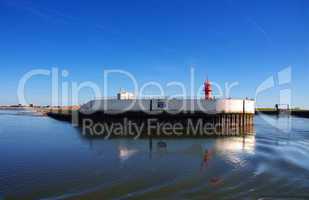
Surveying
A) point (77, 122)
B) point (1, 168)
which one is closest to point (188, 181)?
point (1, 168)

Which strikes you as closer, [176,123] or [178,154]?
[178,154]

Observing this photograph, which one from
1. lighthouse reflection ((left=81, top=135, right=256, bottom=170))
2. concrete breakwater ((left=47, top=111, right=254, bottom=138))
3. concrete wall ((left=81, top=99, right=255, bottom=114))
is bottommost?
lighthouse reflection ((left=81, top=135, right=256, bottom=170))

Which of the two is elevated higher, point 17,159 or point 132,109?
point 132,109

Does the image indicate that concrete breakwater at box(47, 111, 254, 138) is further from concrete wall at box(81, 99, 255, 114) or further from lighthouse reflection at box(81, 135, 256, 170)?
lighthouse reflection at box(81, 135, 256, 170)

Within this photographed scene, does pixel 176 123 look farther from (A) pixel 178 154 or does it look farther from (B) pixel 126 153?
(B) pixel 126 153

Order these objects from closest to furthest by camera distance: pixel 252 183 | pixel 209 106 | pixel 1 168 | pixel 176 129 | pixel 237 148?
pixel 252 183 < pixel 1 168 < pixel 237 148 < pixel 176 129 < pixel 209 106

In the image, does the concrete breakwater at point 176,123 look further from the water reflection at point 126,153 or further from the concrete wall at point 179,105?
the water reflection at point 126,153

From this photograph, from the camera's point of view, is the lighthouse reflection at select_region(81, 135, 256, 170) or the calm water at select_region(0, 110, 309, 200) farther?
the lighthouse reflection at select_region(81, 135, 256, 170)

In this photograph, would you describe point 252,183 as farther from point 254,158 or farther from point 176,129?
point 176,129

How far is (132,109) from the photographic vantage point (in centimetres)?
4050

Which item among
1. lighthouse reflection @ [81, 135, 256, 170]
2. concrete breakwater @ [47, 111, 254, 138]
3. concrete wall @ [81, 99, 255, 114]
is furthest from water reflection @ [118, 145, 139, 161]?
concrete wall @ [81, 99, 255, 114]

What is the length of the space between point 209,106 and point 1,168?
2893 cm

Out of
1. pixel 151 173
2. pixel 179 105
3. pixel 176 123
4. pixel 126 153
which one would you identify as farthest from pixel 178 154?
pixel 179 105

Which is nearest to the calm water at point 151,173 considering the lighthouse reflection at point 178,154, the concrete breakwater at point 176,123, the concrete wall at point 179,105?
the lighthouse reflection at point 178,154
